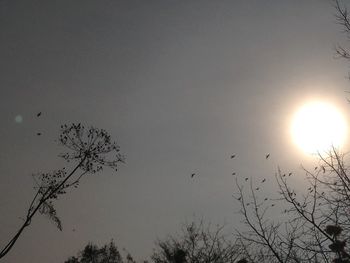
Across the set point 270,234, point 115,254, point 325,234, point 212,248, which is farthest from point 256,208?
point 115,254

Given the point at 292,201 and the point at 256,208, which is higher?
the point at 256,208

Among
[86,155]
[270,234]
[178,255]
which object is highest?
[86,155]

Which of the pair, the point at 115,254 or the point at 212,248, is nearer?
the point at 212,248

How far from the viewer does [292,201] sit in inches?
405

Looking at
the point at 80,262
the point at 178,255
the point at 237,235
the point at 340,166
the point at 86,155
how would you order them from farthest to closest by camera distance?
the point at 80,262, the point at 178,255, the point at 86,155, the point at 237,235, the point at 340,166

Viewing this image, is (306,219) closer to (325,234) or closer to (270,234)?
(325,234)

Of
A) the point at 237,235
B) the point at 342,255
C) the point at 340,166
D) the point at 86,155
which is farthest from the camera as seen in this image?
the point at 86,155

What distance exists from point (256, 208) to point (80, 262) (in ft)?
125

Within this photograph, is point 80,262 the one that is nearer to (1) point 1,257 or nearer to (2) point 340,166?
(1) point 1,257

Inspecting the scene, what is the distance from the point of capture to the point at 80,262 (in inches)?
1784

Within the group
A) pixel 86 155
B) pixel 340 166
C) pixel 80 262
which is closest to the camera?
pixel 340 166

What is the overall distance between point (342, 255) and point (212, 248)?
1612 centimetres

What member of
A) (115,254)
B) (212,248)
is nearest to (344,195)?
(212,248)

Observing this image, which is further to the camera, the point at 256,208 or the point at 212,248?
the point at 212,248
